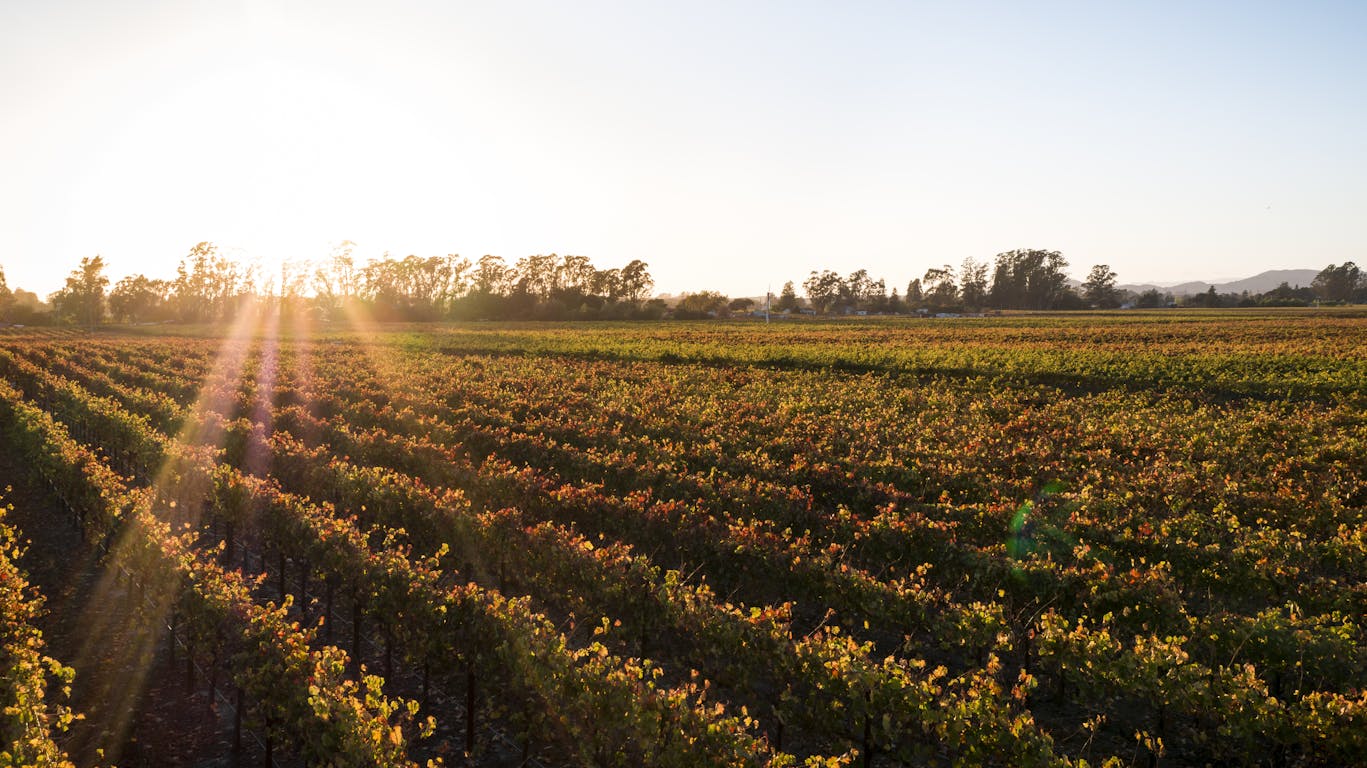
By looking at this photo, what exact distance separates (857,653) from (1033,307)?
18171cm

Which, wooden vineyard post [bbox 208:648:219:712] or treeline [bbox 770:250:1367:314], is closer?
wooden vineyard post [bbox 208:648:219:712]

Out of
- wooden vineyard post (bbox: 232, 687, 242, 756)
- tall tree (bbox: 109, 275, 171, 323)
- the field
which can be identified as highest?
tall tree (bbox: 109, 275, 171, 323)

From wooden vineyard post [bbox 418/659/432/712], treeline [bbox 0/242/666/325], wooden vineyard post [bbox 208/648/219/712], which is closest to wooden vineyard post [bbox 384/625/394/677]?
wooden vineyard post [bbox 418/659/432/712]

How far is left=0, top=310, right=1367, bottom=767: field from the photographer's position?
7.38 m

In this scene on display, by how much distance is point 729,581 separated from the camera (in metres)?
12.8

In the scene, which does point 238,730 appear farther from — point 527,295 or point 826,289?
point 826,289

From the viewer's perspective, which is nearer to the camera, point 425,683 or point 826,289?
point 425,683

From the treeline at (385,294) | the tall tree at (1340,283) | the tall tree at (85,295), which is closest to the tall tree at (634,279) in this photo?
the treeline at (385,294)

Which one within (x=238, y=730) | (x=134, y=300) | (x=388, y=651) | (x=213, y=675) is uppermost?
(x=134, y=300)

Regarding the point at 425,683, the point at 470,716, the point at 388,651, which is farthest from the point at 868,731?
the point at 388,651

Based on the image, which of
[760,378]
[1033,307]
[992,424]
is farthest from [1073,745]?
[1033,307]

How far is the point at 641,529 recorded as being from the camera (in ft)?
44.5

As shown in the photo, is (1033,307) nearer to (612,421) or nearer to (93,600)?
(612,421)

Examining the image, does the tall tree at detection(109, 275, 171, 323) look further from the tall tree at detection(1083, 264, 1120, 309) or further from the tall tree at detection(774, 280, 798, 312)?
the tall tree at detection(1083, 264, 1120, 309)
